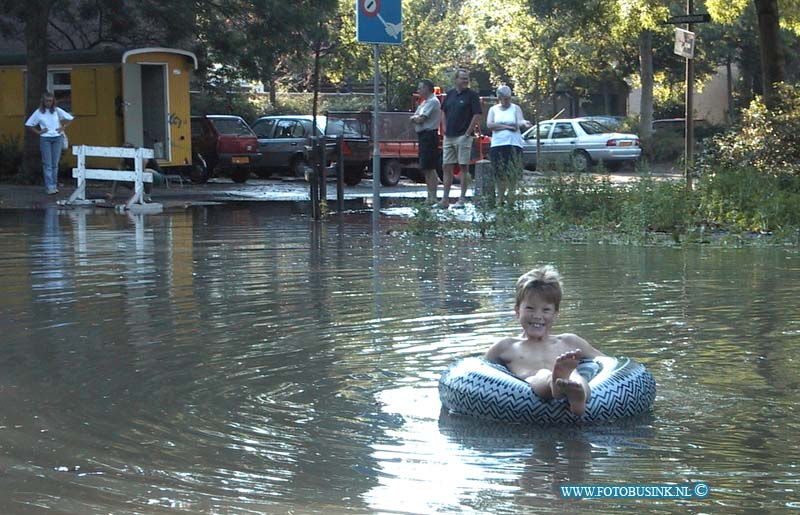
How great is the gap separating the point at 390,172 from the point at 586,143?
33.2ft

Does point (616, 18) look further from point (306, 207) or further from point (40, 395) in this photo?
point (40, 395)

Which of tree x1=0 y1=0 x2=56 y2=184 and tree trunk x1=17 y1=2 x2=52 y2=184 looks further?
tree trunk x1=17 y1=2 x2=52 y2=184

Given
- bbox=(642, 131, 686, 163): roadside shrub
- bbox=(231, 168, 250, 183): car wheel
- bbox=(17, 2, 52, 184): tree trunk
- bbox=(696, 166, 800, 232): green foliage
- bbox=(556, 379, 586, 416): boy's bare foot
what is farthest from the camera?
bbox=(642, 131, 686, 163): roadside shrub

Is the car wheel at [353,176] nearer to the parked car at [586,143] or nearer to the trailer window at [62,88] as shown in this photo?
the trailer window at [62,88]

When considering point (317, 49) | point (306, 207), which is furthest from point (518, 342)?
point (317, 49)

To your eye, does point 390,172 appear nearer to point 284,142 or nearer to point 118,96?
point 284,142

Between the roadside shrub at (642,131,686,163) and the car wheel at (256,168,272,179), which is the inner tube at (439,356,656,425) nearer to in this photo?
the car wheel at (256,168,272,179)

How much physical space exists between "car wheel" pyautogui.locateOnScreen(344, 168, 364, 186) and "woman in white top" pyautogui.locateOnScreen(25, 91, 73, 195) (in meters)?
8.16

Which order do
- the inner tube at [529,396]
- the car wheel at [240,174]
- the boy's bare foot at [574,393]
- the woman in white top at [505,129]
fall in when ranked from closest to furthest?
the boy's bare foot at [574,393] < the inner tube at [529,396] < the woman in white top at [505,129] < the car wheel at [240,174]

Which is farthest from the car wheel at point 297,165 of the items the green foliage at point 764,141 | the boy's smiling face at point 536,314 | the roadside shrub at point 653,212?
the boy's smiling face at point 536,314

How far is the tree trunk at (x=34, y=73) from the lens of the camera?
27156 mm

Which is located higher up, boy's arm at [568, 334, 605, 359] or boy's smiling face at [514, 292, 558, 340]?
boy's smiling face at [514, 292, 558, 340]

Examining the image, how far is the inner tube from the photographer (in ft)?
21.8

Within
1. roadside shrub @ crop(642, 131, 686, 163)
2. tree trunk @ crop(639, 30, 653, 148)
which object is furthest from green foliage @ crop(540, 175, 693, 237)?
tree trunk @ crop(639, 30, 653, 148)
